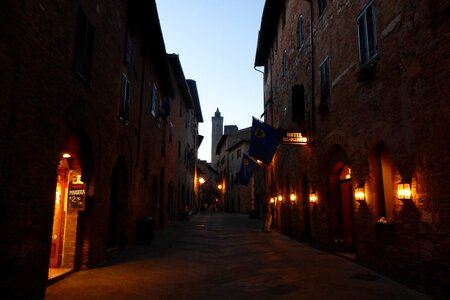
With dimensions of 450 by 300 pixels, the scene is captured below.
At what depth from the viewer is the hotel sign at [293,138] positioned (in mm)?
13620

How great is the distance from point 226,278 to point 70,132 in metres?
4.43

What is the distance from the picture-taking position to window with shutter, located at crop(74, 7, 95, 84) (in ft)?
25.0

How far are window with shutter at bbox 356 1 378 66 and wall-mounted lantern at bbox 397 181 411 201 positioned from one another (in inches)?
126

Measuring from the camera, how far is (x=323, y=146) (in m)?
12.2

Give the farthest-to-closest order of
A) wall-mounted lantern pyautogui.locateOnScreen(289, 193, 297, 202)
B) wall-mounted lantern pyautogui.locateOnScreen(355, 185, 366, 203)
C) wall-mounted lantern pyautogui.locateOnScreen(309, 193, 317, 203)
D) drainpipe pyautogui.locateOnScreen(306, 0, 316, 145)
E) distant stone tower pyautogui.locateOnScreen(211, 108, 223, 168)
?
distant stone tower pyautogui.locateOnScreen(211, 108, 223, 168) < wall-mounted lantern pyautogui.locateOnScreen(289, 193, 297, 202) < drainpipe pyautogui.locateOnScreen(306, 0, 316, 145) < wall-mounted lantern pyautogui.locateOnScreen(309, 193, 317, 203) < wall-mounted lantern pyautogui.locateOnScreen(355, 185, 366, 203)

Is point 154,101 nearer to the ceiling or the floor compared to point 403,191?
nearer to the ceiling

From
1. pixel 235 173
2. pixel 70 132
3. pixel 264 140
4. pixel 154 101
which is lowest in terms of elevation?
pixel 70 132

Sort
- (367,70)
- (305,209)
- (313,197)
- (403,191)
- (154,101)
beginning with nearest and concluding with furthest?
(403,191) < (367,70) < (313,197) < (305,209) < (154,101)

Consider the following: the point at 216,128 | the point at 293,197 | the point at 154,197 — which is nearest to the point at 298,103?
the point at 293,197

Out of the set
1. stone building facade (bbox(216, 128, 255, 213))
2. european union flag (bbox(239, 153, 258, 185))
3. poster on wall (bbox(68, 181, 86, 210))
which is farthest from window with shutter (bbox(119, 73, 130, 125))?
stone building facade (bbox(216, 128, 255, 213))

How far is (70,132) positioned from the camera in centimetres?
729

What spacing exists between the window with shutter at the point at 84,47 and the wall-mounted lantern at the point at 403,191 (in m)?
6.90

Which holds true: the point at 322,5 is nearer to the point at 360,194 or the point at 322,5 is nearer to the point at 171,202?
the point at 360,194

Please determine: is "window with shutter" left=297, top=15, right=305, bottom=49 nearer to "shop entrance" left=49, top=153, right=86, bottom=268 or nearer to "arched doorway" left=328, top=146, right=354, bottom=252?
"arched doorway" left=328, top=146, right=354, bottom=252
